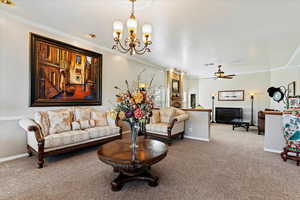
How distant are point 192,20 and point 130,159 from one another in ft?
9.30

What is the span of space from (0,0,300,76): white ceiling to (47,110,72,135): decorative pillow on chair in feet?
6.53

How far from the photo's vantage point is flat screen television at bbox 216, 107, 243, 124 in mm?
7805

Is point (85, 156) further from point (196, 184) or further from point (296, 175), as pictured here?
point (296, 175)

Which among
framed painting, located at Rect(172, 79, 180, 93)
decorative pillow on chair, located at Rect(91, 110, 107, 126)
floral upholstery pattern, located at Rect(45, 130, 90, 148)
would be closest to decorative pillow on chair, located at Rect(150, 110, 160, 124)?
decorative pillow on chair, located at Rect(91, 110, 107, 126)

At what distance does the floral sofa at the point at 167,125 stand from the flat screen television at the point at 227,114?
15.0 ft

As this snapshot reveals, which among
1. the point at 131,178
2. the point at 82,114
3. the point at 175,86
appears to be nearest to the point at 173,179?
the point at 131,178

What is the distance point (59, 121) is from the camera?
3.29 m

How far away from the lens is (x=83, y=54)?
4121 millimetres

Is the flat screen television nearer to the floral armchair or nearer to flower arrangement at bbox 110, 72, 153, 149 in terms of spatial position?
the floral armchair

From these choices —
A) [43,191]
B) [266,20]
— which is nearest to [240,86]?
[266,20]

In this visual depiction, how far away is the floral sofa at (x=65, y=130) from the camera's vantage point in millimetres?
2695

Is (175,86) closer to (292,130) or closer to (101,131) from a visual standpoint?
(101,131)

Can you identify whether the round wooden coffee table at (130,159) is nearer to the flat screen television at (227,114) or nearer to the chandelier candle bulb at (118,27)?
the chandelier candle bulb at (118,27)

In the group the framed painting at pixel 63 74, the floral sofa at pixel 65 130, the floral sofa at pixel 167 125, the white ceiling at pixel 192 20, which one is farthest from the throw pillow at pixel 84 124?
the white ceiling at pixel 192 20
